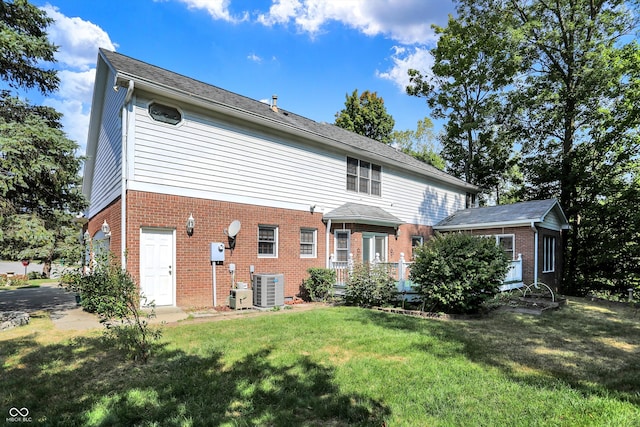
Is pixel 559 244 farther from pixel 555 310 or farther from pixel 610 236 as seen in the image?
pixel 555 310

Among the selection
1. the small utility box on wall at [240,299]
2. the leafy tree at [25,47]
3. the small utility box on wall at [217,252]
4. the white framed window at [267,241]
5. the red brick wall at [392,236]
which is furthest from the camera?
the red brick wall at [392,236]

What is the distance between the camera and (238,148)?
1066 cm

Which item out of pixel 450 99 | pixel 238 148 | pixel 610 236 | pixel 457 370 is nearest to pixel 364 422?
pixel 457 370

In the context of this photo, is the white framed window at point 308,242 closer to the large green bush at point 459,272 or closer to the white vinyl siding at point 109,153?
the large green bush at point 459,272

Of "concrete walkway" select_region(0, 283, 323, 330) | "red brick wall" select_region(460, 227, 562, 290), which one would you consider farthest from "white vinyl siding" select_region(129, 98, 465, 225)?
"red brick wall" select_region(460, 227, 562, 290)

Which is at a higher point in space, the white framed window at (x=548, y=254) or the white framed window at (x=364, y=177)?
the white framed window at (x=364, y=177)

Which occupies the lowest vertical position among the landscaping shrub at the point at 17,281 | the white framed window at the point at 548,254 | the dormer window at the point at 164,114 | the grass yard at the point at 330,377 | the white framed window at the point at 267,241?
the landscaping shrub at the point at 17,281

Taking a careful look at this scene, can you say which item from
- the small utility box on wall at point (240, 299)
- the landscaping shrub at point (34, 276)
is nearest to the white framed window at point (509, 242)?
the small utility box on wall at point (240, 299)

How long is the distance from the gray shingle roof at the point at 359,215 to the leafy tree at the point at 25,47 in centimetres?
945

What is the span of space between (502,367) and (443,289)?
395 centimetres

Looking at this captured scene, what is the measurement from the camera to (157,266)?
888 centimetres

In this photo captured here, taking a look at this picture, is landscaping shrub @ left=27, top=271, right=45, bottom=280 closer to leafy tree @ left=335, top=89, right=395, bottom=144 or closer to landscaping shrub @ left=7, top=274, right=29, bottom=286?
landscaping shrub @ left=7, top=274, right=29, bottom=286

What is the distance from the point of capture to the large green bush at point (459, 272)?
8.47m

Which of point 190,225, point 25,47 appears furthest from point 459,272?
point 25,47
